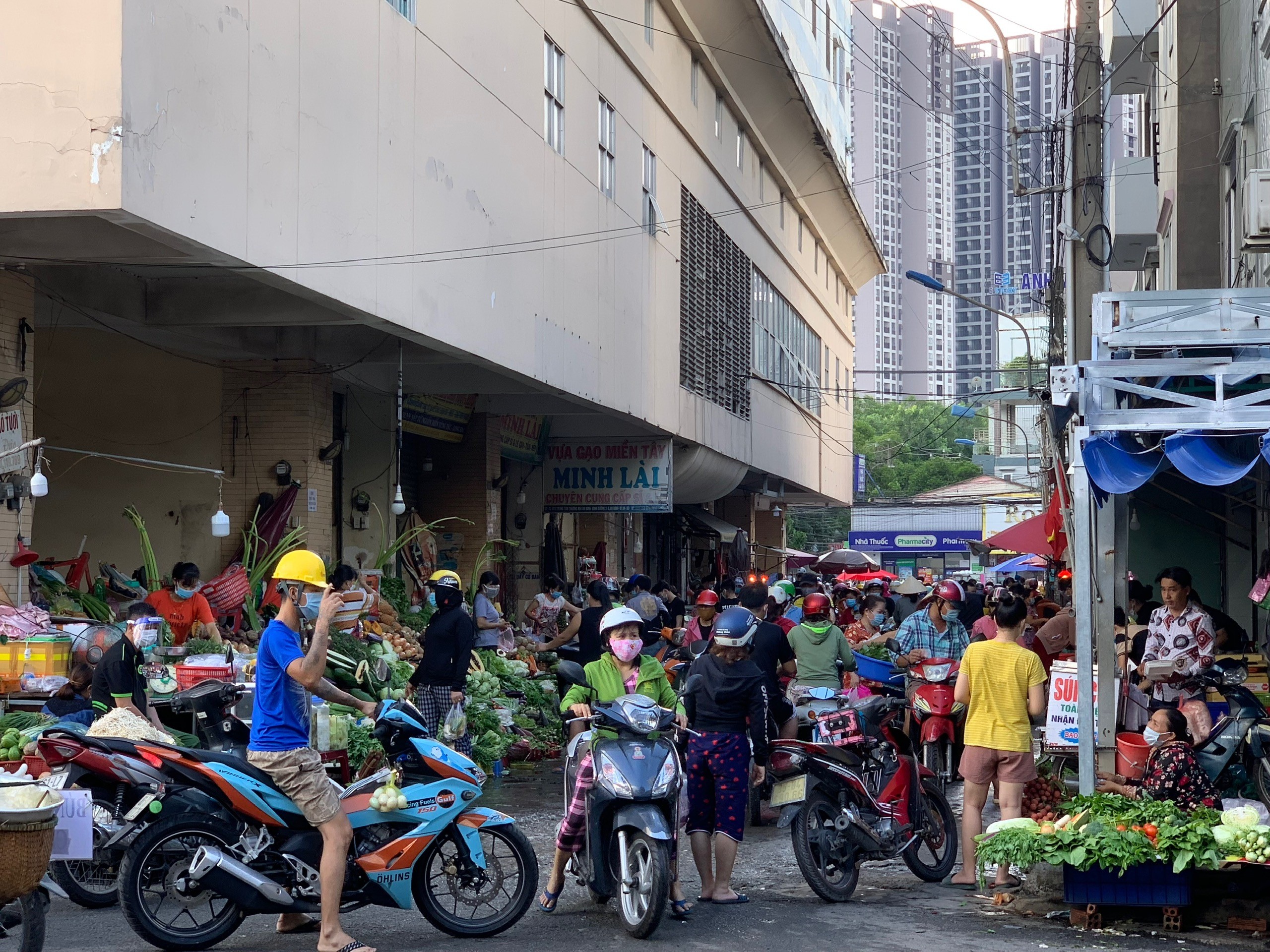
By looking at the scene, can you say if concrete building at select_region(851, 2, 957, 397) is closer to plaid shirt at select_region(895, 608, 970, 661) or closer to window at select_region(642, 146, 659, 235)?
window at select_region(642, 146, 659, 235)

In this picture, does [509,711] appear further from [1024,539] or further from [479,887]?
[1024,539]

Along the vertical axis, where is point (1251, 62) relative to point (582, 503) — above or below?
above

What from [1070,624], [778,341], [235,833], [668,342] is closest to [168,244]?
[235,833]

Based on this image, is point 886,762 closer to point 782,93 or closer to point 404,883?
point 404,883

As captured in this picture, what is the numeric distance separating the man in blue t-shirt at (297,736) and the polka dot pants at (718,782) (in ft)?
6.95

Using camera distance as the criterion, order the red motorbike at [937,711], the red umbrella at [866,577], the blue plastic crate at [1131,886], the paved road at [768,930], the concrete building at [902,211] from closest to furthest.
→ the paved road at [768,930]
the blue plastic crate at [1131,886]
the red motorbike at [937,711]
the red umbrella at [866,577]
the concrete building at [902,211]

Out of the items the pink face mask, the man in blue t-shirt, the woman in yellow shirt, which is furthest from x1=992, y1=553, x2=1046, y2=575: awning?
the man in blue t-shirt

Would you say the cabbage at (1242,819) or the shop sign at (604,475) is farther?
the shop sign at (604,475)

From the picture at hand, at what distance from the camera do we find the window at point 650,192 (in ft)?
74.1

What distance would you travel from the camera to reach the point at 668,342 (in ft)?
78.5

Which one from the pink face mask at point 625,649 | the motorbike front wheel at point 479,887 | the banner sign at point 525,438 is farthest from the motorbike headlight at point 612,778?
the banner sign at point 525,438

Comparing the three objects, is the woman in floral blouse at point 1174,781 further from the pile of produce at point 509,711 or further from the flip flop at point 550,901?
the pile of produce at point 509,711

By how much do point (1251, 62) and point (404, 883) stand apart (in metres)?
13.2

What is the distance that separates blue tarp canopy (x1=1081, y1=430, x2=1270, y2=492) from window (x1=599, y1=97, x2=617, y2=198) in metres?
13.0
